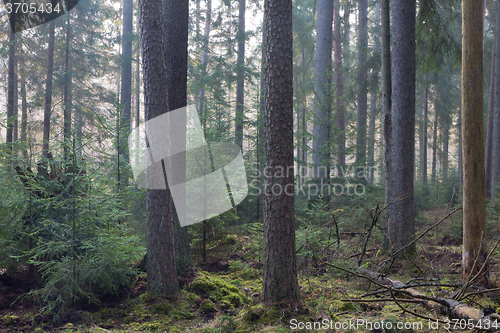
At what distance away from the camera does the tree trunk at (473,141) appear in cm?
423

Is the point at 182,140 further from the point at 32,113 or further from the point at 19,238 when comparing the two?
the point at 32,113

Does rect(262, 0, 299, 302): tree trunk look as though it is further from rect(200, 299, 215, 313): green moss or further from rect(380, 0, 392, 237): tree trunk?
rect(380, 0, 392, 237): tree trunk

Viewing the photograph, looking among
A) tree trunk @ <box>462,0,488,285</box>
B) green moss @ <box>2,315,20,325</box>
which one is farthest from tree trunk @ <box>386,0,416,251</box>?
green moss @ <box>2,315,20,325</box>

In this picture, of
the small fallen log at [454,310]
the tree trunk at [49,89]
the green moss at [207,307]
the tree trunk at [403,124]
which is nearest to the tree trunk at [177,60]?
the green moss at [207,307]

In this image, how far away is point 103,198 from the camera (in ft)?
16.3

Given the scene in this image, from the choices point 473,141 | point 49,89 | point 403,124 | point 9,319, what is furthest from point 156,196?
point 49,89

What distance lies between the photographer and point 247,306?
4195 millimetres

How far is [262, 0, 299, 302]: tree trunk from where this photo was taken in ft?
13.5

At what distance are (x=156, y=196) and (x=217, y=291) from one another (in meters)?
2.08

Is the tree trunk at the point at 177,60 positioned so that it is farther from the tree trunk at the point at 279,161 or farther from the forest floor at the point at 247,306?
the tree trunk at the point at 279,161

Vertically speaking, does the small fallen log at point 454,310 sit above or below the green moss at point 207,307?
above

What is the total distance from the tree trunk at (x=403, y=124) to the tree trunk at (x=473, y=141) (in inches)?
76.3

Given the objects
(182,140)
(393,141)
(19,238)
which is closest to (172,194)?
(182,140)

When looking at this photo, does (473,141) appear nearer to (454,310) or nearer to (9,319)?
(454,310)
